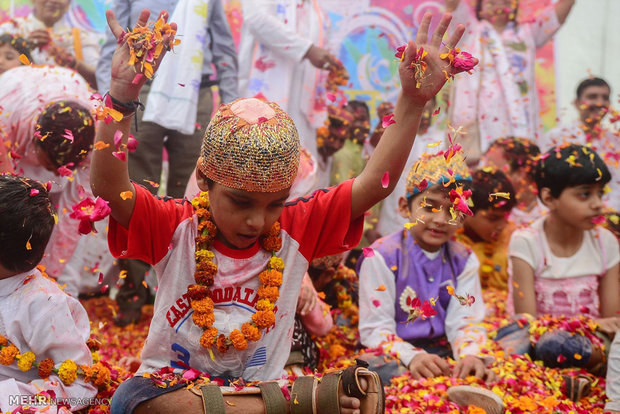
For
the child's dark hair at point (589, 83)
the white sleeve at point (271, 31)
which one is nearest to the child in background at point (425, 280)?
the white sleeve at point (271, 31)

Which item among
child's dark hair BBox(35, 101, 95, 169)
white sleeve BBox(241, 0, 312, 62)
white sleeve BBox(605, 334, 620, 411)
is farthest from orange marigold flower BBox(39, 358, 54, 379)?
white sleeve BBox(241, 0, 312, 62)

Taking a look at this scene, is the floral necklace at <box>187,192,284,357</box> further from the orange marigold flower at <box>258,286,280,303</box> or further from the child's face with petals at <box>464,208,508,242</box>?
the child's face with petals at <box>464,208,508,242</box>

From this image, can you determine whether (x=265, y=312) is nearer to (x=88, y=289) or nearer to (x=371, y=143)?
(x=88, y=289)

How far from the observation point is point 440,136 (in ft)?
20.8

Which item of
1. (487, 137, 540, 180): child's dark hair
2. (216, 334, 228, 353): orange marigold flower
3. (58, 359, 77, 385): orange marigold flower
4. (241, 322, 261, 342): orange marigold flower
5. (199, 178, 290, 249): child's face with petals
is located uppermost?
(487, 137, 540, 180): child's dark hair

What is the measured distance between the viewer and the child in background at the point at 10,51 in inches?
207

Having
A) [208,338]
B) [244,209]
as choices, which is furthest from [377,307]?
[244,209]

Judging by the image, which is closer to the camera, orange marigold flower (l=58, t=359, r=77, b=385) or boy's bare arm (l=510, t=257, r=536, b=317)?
orange marigold flower (l=58, t=359, r=77, b=385)

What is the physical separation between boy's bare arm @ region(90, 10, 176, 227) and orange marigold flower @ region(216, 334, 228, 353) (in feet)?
2.18

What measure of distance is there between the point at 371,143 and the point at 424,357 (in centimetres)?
316

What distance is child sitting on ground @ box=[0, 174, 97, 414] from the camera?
278 centimetres

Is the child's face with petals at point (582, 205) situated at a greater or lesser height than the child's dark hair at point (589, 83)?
lesser

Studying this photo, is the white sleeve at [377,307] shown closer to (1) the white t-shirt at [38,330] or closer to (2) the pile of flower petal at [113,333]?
(2) the pile of flower petal at [113,333]

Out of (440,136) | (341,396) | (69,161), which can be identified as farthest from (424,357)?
(440,136)
